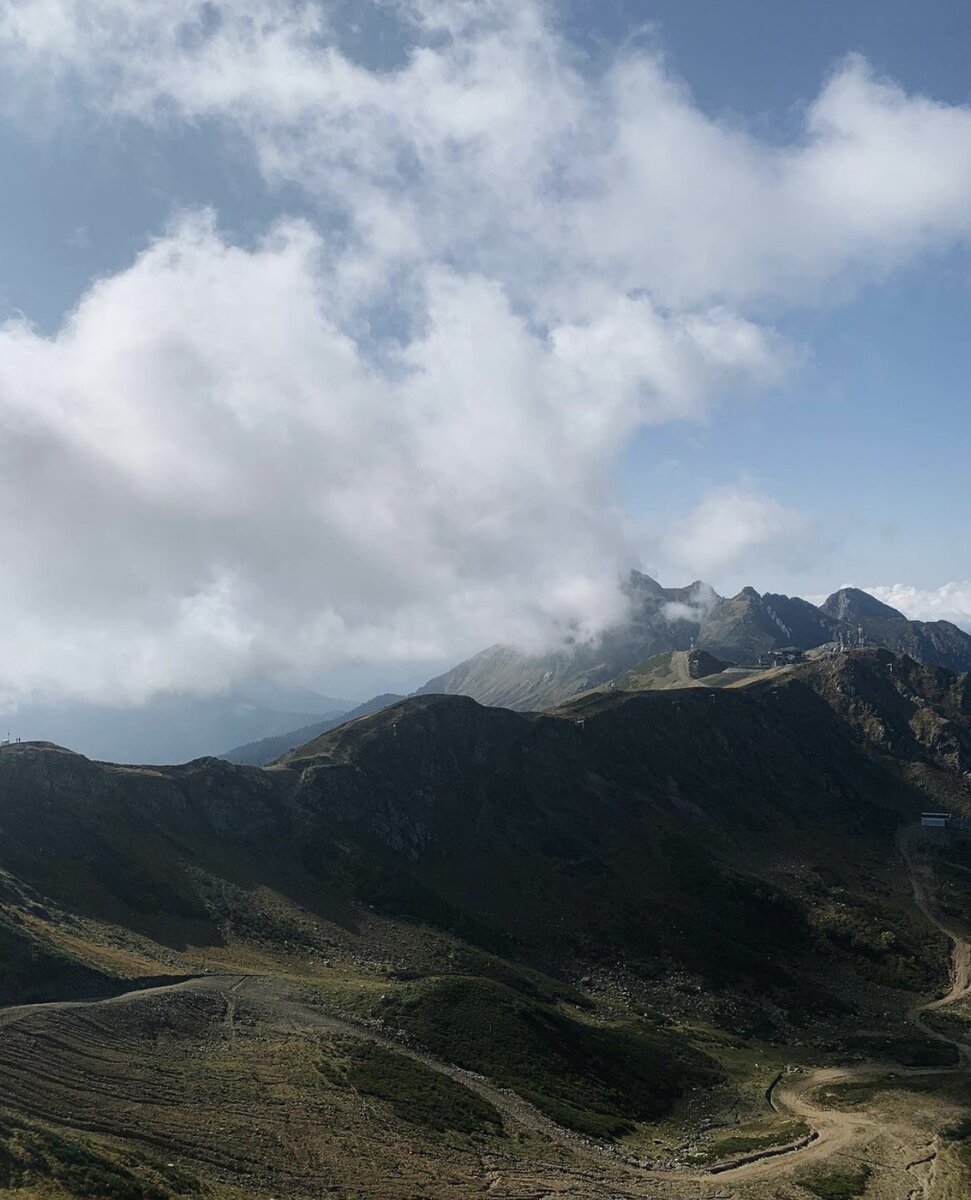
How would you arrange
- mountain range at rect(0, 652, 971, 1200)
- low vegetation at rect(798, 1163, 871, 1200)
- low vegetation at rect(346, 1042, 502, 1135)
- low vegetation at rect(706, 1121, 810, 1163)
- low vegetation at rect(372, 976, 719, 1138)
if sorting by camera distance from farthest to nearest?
low vegetation at rect(372, 976, 719, 1138) < low vegetation at rect(706, 1121, 810, 1163) < low vegetation at rect(346, 1042, 502, 1135) < low vegetation at rect(798, 1163, 871, 1200) < mountain range at rect(0, 652, 971, 1200)

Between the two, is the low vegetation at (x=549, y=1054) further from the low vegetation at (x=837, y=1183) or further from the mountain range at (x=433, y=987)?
the low vegetation at (x=837, y=1183)

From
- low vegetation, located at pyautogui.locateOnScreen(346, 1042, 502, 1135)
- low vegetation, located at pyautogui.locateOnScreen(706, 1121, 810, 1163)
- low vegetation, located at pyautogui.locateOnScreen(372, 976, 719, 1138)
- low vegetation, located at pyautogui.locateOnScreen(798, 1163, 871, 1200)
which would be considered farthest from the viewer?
low vegetation, located at pyautogui.locateOnScreen(372, 976, 719, 1138)

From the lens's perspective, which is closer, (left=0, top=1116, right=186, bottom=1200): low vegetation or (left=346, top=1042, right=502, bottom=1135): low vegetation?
(left=0, top=1116, right=186, bottom=1200): low vegetation

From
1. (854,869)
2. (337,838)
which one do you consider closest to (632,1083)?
(337,838)

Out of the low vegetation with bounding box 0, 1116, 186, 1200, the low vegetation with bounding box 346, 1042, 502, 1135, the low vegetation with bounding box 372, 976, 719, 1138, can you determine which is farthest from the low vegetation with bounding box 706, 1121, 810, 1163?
the low vegetation with bounding box 0, 1116, 186, 1200

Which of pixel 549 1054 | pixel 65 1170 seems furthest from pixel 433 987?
pixel 65 1170

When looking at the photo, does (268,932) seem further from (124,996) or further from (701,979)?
(701,979)

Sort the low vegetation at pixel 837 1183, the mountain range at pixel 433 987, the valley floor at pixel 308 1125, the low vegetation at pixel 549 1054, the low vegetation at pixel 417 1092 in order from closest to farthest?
the valley floor at pixel 308 1125 → the mountain range at pixel 433 987 → the low vegetation at pixel 837 1183 → the low vegetation at pixel 417 1092 → the low vegetation at pixel 549 1054

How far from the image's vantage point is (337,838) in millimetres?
159750

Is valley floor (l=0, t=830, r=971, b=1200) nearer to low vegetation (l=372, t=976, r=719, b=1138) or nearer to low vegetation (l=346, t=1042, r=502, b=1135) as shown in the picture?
low vegetation (l=346, t=1042, r=502, b=1135)

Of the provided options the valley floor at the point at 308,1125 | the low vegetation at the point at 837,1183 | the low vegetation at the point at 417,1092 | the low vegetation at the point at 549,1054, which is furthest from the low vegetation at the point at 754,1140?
→ the low vegetation at the point at 417,1092

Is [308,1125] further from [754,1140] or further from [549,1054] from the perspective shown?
[754,1140]

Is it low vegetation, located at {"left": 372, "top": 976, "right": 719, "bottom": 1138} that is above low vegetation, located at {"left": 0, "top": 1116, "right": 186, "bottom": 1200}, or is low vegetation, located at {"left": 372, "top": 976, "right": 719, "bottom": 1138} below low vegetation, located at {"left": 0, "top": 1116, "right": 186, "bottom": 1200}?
below

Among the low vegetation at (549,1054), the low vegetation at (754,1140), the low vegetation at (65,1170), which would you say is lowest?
the low vegetation at (754,1140)
